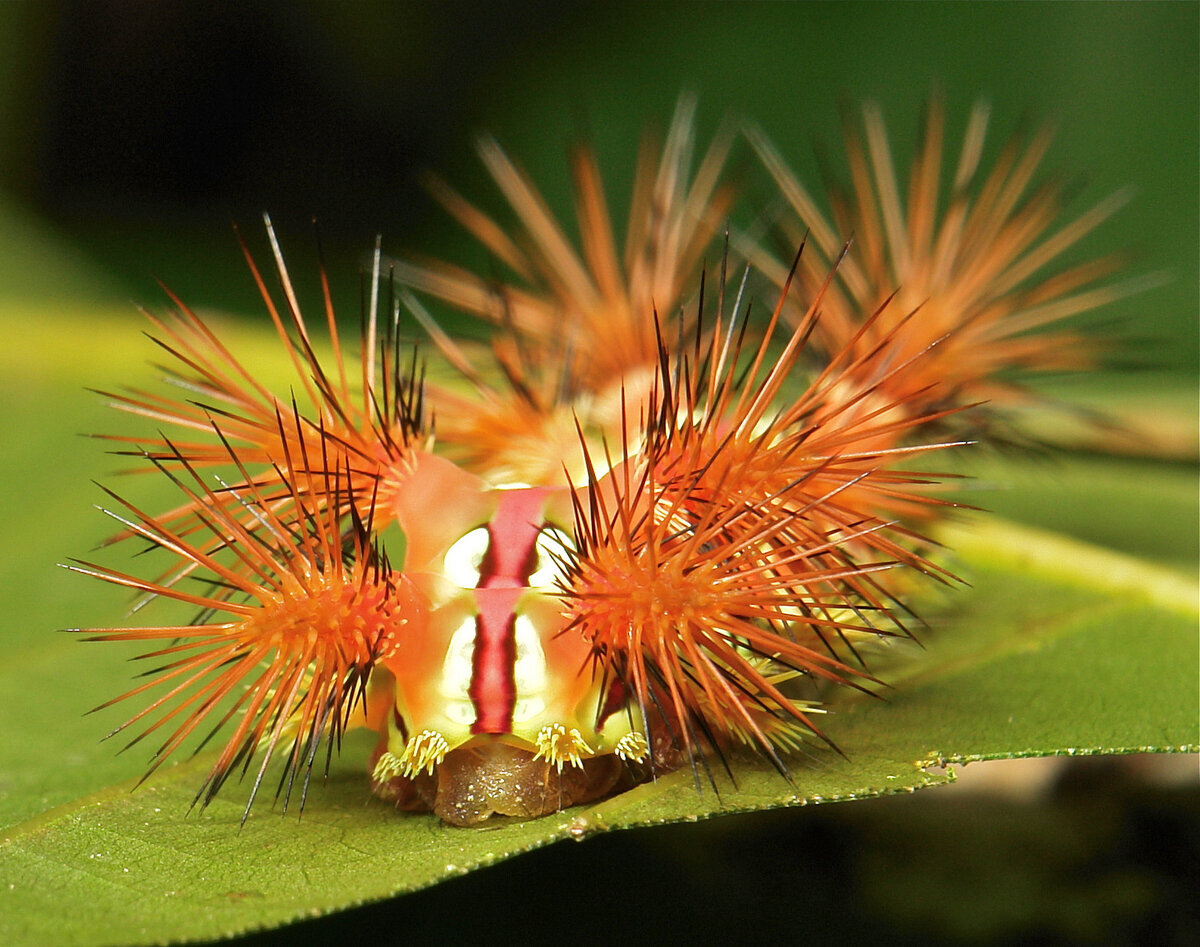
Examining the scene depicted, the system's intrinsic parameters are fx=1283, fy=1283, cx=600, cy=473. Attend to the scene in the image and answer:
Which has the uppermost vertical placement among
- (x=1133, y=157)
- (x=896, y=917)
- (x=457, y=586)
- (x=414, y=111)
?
(x=414, y=111)

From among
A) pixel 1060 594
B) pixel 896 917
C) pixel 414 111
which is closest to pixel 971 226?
pixel 1060 594

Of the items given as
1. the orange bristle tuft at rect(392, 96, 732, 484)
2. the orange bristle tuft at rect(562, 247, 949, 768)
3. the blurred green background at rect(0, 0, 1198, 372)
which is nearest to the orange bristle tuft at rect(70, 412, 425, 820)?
the orange bristle tuft at rect(562, 247, 949, 768)

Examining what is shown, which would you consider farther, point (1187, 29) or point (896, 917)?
point (1187, 29)

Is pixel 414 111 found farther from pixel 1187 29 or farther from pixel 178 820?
pixel 178 820

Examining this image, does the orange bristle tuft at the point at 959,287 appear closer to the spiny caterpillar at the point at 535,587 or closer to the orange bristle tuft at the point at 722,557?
the spiny caterpillar at the point at 535,587

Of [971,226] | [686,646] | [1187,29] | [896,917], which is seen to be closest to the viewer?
[686,646]

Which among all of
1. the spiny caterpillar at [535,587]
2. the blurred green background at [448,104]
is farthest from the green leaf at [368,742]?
the blurred green background at [448,104]

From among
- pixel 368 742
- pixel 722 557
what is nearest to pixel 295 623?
pixel 368 742
